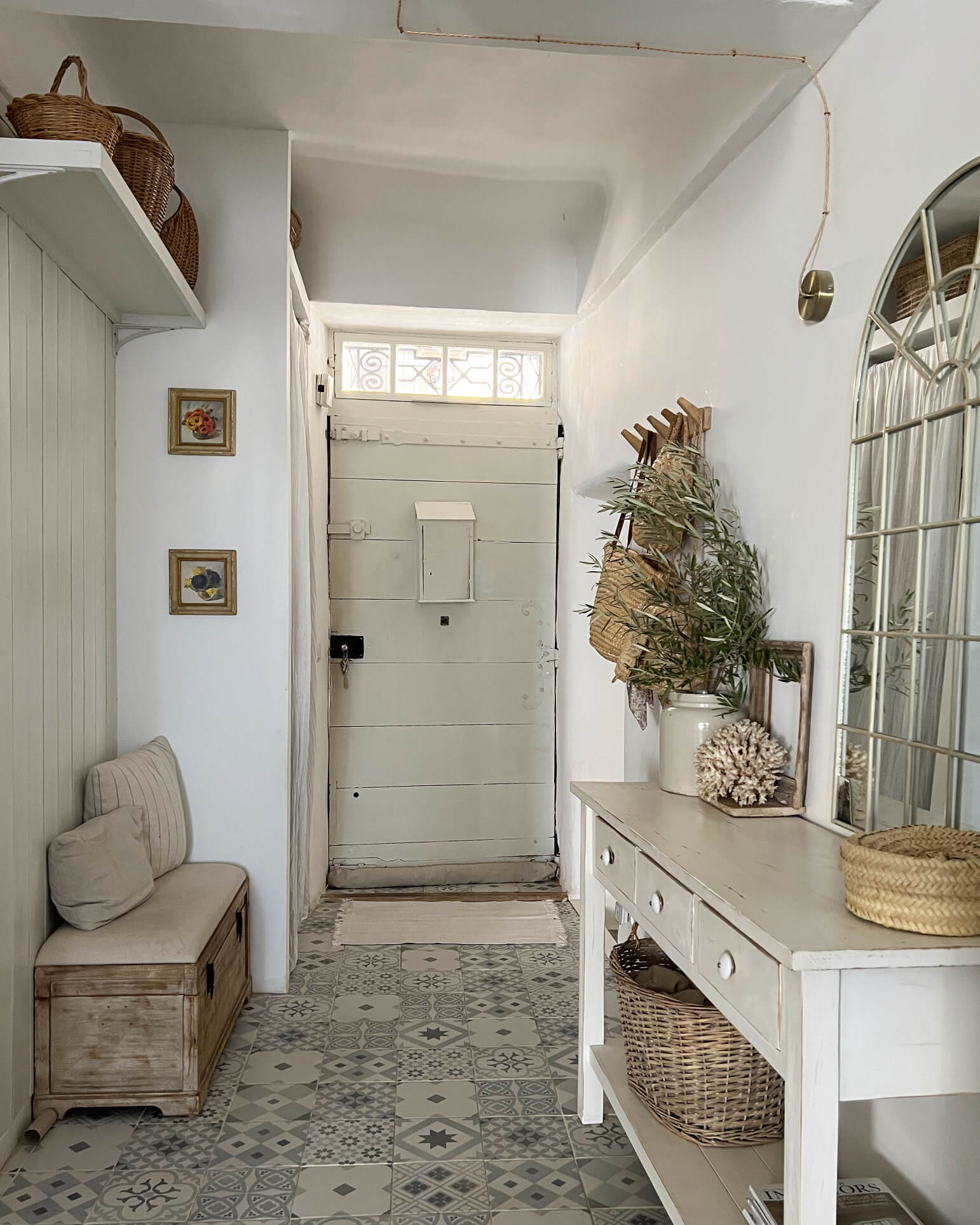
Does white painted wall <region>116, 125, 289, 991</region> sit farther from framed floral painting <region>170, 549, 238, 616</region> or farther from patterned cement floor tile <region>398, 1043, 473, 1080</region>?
patterned cement floor tile <region>398, 1043, 473, 1080</region>

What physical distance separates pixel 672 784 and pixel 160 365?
7.09 feet

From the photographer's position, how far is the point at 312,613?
3686 millimetres

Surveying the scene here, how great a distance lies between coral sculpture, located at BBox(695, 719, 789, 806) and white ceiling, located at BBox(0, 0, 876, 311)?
1.39 m

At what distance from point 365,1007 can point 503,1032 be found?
48cm

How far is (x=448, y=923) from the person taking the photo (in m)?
4.01

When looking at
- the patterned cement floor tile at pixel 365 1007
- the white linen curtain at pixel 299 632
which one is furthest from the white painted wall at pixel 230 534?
the patterned cement floor tile at pixel 365 1007

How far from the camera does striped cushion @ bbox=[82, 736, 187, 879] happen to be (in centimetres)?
282

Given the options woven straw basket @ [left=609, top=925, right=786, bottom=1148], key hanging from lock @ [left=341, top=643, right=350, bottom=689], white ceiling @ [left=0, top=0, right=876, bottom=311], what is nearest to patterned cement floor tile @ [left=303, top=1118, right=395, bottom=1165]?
woven straw basket @ [left=609, top=925, right=786, bottom=1148]

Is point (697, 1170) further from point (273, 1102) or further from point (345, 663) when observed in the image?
point (345, 663)

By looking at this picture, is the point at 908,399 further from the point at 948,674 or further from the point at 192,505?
the point at 192,505

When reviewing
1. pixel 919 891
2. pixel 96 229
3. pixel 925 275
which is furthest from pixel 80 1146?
pixel 925 275

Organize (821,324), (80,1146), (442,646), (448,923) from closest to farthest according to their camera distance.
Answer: (821,324)
(80,1146)
(448,923)
(442,646)

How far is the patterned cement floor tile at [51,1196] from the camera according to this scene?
2.06 m

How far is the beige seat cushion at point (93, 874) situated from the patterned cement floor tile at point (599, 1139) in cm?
129
